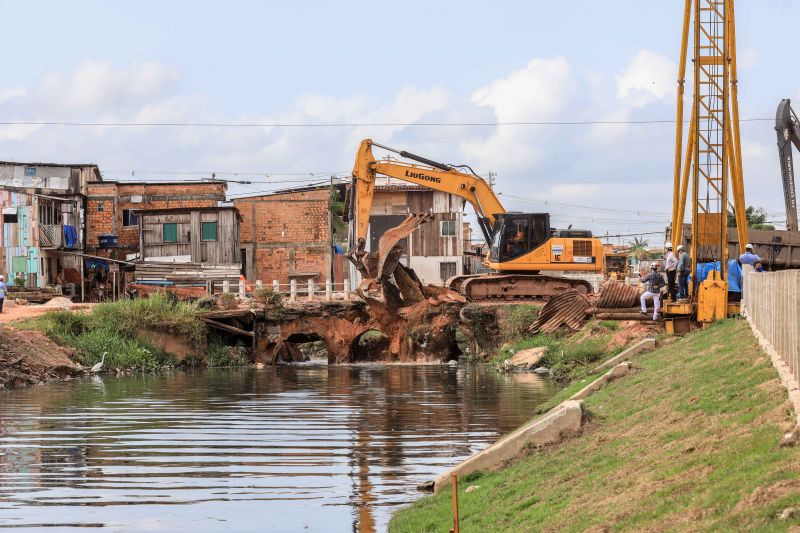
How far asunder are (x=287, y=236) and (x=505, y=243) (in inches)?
997

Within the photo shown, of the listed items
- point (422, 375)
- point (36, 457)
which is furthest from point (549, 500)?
point (422, 375)

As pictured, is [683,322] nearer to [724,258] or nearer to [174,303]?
[724,258]

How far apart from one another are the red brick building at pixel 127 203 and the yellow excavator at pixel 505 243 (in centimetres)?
2533

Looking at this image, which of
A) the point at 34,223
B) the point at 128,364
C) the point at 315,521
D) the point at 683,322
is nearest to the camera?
the point at 315,521

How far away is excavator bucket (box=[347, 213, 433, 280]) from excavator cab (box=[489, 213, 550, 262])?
3677 millimetres

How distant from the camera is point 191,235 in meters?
67.5

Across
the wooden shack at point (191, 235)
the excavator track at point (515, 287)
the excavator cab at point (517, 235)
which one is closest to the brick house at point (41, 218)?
the wooden shack at point (191, 235)

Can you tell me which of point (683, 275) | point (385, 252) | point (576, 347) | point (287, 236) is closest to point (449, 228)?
point (287, 236)

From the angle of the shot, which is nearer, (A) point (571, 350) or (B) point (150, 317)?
(A) point (571, 350)

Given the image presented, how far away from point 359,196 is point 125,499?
33.7 meters

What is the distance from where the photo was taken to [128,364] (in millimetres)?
44188

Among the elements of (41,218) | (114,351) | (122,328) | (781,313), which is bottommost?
(114,351)

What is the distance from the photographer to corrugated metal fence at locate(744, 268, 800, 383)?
42.7ft

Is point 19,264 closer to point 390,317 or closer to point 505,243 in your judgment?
point 390,317
